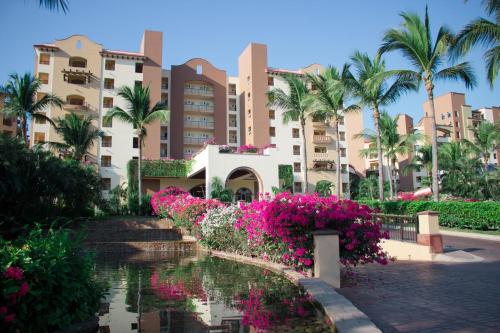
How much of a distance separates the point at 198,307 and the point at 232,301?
0.66 meters

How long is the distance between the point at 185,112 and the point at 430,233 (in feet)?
123

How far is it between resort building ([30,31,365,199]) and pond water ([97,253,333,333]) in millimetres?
22514

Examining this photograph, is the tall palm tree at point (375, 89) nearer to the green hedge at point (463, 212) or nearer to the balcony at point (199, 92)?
the green hedge at point (463, 212)

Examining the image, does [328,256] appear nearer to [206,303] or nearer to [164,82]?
[206,303]

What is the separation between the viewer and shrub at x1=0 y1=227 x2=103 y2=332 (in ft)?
12.4

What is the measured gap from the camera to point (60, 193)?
73.0ft

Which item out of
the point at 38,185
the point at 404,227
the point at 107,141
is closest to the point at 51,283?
the point at 404,227

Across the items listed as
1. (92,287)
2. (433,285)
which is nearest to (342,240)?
(433,285)

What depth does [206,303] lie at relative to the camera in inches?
241

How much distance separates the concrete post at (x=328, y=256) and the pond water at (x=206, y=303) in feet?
2.34

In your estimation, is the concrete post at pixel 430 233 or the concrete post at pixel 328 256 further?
the concrete post at pixel 430 233

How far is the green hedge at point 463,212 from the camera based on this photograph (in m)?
18.9

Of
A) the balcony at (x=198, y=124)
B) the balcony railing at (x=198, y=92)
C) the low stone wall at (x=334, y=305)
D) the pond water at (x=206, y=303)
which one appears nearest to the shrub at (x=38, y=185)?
the pond water at (x=206, y=303)

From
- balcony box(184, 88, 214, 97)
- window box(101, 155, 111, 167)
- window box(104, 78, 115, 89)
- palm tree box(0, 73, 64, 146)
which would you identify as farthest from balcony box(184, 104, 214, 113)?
palm tree box(0, 73, 64, 146)
